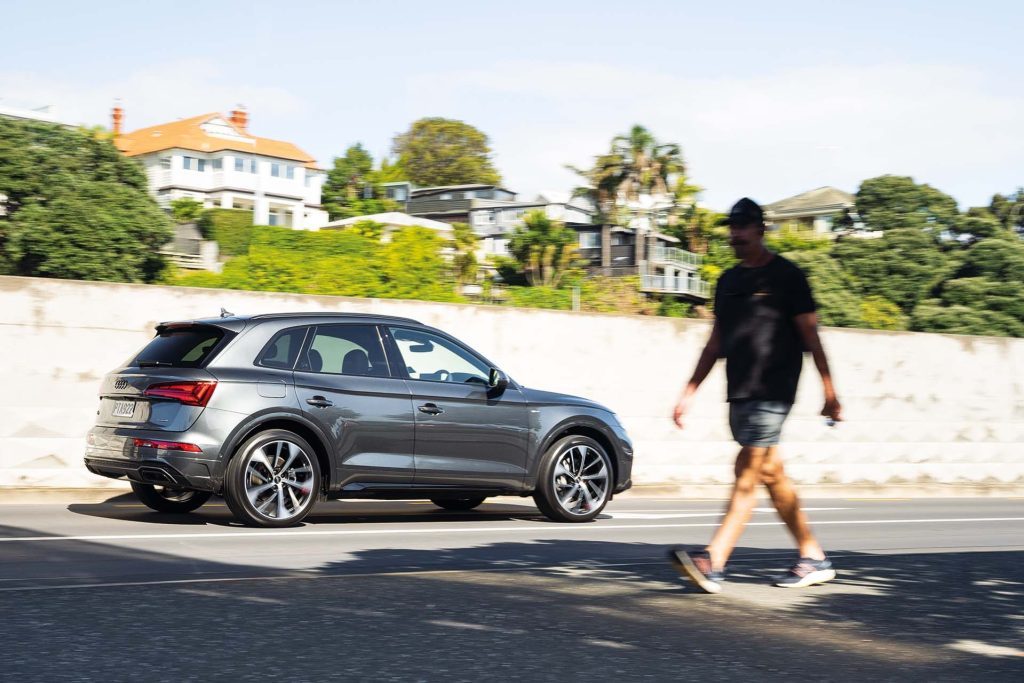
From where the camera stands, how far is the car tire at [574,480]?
11.4 metres

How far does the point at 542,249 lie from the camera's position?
7050 cm

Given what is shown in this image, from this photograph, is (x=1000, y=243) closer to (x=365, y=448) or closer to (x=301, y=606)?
(x=365, y=448)

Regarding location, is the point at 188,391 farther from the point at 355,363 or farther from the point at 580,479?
the point at 580,479

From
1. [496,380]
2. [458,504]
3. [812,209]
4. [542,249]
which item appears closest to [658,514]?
[458,504]

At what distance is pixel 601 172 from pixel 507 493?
67.2 metres

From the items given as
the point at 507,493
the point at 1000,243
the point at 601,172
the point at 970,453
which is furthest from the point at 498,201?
the point at 507,493

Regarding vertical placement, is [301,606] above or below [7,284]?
below

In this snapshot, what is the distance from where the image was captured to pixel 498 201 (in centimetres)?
10906

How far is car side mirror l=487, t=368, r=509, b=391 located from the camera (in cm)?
1114

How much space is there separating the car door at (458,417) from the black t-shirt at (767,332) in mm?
4226

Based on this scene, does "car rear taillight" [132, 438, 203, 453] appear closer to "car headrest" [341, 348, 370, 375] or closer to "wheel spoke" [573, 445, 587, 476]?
"car headrest" [341, 348, 370, 375]

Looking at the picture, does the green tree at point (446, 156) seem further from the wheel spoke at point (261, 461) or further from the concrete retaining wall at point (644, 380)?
the wheel spoke at point (261, 461)

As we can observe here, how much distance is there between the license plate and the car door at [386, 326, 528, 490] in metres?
Answer: 2.12

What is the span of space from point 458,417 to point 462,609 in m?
4.83
